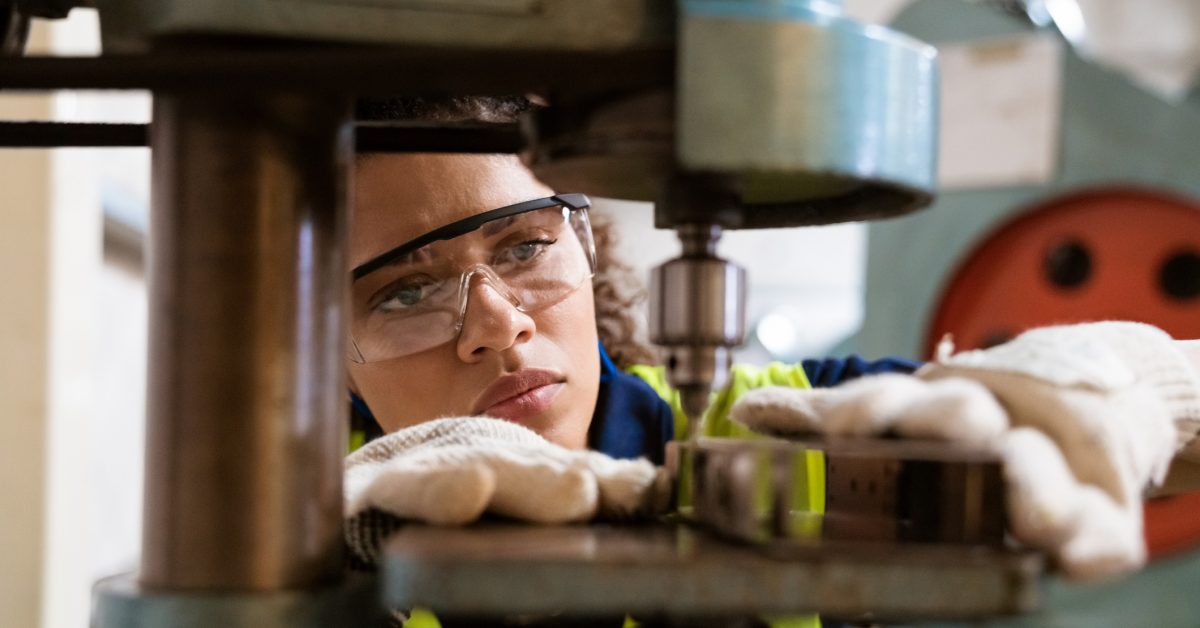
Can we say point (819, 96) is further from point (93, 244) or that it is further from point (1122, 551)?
point (93, 244)

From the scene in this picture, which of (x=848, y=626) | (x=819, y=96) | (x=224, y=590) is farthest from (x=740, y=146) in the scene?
(x=848, y=626)

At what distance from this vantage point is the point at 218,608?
50 centimetres

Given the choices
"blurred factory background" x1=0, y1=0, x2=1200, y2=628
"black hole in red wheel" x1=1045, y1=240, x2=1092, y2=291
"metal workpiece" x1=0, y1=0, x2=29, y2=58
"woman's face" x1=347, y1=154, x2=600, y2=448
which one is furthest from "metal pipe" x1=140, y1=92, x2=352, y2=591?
"black hole in red wheel" x1=1045, y1=240, x2=1092, y2=291

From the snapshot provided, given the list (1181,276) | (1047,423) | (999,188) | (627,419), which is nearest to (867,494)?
(1047,423)

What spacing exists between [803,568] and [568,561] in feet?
0.34

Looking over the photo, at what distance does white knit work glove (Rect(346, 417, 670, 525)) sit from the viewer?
21.2 inches

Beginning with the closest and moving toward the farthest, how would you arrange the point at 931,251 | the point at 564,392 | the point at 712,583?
the point at 712,583 → the point at 564,392 → the point at 931,251

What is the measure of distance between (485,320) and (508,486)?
1.72 feet

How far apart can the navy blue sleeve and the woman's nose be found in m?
0.54

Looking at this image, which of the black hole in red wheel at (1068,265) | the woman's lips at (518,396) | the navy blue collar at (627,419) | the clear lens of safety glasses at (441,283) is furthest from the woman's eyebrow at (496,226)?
the black hole in red wheel at (1068,265)

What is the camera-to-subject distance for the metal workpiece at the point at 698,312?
0.56m

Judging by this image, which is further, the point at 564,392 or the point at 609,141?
the point at 564,392

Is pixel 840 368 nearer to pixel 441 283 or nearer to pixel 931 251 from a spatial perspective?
pixel 441 283

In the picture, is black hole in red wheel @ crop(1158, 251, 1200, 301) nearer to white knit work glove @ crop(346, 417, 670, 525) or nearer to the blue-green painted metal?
the blue-green painted metal
